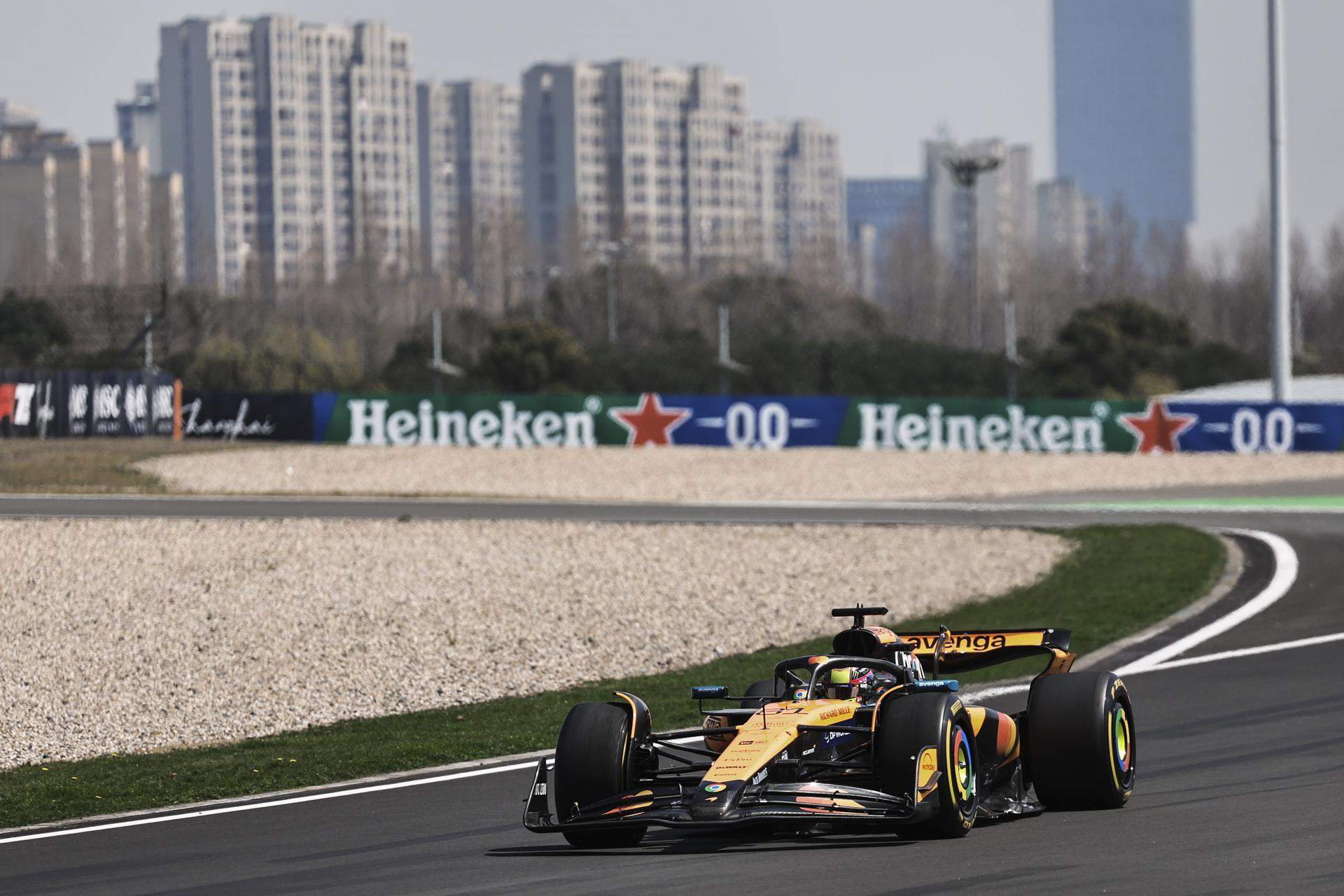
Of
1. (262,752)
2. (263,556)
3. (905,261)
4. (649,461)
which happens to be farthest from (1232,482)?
(905,261)

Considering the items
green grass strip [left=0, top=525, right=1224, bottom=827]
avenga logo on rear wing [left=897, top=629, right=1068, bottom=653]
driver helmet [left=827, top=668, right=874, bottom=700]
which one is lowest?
green grass strip [left=0, top=525, right=1224, bottom=827]

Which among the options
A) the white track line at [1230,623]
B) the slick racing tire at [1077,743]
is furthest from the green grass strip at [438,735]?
the slick racing tire at [1077,743]

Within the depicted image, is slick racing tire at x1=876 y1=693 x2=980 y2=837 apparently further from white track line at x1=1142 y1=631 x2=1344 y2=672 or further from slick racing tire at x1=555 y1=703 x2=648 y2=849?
white track line at x1=1142 y1=631 x2=1344 y2=672

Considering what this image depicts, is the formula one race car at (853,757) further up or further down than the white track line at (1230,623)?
further up

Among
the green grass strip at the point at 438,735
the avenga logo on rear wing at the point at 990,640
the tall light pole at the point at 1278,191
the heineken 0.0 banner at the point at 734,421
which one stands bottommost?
the green grass strip at the point at 438,735

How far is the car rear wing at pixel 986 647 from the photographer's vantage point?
12133 millimetres

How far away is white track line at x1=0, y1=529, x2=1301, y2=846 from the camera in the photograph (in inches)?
490

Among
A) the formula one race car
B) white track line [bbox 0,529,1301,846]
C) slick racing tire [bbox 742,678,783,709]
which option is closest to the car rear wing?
the formula one race car

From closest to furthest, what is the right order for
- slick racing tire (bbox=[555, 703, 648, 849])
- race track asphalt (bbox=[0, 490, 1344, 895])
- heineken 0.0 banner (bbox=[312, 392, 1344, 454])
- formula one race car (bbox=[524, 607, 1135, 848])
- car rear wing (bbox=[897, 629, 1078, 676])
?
race track asphalt (bbox=[0, 490, 1344, 895]), formula one race car (bbox=[524, 607, 1135, 848]), slick racing tire (bbox=[555, 703, 648, 849]), car rear wing (bbox=[897, 629, 1078, 676]), heineken 0.0 banner (bbox=[312, 392, 1344, 454])

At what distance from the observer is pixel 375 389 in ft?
243

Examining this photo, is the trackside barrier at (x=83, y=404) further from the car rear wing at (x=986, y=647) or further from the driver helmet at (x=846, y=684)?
the driver helmet at (x=846, y=684)

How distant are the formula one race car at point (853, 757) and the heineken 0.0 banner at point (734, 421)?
44451mm

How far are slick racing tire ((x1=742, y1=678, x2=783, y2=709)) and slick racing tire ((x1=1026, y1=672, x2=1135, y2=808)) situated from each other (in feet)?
5.07

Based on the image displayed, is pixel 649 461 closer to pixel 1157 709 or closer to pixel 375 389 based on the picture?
pixel 375 389
